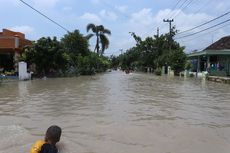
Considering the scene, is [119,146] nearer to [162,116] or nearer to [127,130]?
[127,130]

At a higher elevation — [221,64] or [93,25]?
[93,25]

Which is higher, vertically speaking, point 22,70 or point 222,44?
point 222,44

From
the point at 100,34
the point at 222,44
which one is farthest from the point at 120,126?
the point at 100,34

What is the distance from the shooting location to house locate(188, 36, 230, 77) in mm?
44812

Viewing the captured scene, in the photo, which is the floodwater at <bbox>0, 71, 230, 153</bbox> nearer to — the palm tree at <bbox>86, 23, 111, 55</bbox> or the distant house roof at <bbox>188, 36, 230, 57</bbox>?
the distant house roof at <bbox>188, 36, 230, 57</bbox>

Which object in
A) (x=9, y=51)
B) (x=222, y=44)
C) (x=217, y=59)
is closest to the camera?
(x=9, y=51)

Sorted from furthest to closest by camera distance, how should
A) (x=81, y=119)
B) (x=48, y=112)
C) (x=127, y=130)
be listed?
(x=48, y=112), (x=81, y=119), (x=127, y=130)

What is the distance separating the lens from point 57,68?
46375mm

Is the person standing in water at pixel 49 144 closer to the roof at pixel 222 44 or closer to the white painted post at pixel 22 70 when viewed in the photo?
the white painted post at pixel 22 70

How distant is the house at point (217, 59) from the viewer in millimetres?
44812

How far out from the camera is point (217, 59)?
164ft

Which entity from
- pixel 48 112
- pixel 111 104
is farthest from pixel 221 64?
pixel 48 112

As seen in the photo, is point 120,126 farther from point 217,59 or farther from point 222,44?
point 222,44

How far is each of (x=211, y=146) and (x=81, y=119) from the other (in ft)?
15.4
